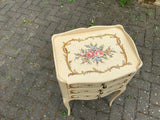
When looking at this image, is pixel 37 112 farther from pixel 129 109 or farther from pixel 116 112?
pixel 129 109

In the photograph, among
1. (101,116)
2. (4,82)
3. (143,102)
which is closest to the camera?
(101,116)

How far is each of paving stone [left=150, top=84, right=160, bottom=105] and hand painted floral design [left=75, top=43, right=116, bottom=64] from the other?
59.9 inches

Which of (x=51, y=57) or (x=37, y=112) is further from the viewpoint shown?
(x=51, y=57)

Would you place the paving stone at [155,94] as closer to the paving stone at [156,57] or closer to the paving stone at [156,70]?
the paving stone at [156,70]

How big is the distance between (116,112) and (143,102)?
550 mm

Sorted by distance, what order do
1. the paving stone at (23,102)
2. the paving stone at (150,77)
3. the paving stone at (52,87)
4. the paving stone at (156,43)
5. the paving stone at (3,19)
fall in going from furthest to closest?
1. the paving stone at (3,19)
2. the paving stone at (156,43)
3. the paving stone at (150,77)
4. the paving stone at (52,87)
5. the paving stone at (23,102)

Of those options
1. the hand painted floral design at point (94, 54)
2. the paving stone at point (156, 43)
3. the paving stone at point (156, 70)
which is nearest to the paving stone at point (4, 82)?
the hand painted floral design at point (94, 54)

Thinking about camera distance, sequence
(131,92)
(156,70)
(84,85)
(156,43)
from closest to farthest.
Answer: (84,85)
(131,92)
(156,70)
(156,43)

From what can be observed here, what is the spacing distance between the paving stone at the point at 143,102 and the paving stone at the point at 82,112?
2.77ft

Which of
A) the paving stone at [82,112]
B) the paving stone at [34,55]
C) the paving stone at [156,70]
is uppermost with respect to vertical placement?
the paving stone at [34,55]

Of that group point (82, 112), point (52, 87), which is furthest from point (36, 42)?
point (82, 112)

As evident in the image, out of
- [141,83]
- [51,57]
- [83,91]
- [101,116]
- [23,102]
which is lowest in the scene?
[101,116]

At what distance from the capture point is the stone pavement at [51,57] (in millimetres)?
2336

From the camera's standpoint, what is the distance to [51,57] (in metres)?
2.93
